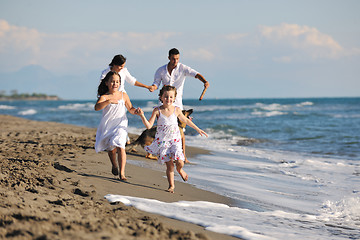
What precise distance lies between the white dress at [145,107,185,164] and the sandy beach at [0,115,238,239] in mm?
452

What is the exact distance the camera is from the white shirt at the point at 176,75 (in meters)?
6.59

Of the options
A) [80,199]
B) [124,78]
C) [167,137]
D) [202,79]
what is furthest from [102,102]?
[202,79]

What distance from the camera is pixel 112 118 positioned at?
16.4 ft

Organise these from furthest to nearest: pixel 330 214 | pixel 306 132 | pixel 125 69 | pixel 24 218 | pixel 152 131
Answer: pixel 306 132 → pixel 152 131 → pixel 125 69 → pixel 330 214 → pixel 24 218

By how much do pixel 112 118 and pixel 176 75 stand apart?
6.56 ft

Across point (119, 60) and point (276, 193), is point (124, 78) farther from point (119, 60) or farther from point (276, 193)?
point (276, 193)

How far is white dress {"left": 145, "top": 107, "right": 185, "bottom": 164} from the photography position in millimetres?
4723

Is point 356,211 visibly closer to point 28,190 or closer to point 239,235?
point 239,235

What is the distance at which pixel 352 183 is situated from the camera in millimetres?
6402

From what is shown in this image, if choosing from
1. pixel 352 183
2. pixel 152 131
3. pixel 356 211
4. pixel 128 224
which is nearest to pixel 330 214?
pixel 356 211

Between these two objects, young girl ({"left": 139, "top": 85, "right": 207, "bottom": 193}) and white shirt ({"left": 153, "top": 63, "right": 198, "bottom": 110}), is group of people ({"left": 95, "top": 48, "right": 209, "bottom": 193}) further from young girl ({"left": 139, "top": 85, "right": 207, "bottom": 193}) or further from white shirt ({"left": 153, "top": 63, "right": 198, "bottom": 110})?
white shirt ({"left": 153, "top": 63, "right": 198, "bottom": 110})

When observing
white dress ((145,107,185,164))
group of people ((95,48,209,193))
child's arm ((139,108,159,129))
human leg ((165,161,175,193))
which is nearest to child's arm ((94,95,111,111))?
group of people ((95,48,209,193))

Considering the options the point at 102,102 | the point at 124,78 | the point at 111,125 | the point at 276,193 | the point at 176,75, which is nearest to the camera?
the point at 102,102

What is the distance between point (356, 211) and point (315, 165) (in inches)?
137
